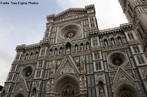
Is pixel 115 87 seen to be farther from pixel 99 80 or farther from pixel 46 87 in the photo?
pixel 46 87

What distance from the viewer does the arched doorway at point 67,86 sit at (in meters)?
19.0

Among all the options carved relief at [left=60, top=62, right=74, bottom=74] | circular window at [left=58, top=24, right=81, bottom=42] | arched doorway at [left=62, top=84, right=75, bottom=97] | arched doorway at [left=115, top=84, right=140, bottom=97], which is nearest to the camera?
arched doorway at [left=115, top=84, right=140, bottom=97]

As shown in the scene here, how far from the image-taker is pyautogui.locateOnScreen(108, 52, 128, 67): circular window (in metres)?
18.7

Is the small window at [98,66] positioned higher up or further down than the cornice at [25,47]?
further down

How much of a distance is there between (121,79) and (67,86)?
8.73 m

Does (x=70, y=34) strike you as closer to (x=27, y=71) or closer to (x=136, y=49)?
(x=27, y=71)

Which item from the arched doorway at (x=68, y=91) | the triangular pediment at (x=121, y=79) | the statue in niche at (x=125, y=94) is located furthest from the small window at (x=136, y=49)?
the arched doorway at (x=68, y=91)

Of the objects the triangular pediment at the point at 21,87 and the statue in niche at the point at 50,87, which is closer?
the statue in niche at the point at 50,87

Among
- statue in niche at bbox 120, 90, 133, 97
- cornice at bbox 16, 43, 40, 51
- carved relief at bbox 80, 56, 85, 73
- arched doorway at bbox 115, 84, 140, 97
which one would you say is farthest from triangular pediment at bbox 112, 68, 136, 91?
cornice at bbox 16, 43, 40, 51

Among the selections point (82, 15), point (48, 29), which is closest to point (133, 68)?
point (82, 15)

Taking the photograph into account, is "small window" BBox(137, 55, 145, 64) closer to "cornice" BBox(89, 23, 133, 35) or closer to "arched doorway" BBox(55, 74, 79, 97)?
"cornice" BBox(89, 23, 133, 35)

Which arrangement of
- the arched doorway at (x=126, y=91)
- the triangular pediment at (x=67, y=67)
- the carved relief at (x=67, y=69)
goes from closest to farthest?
the arched doorway at (x=126, y=91), the triangular pediment at (x=67, y=67), the carved relief at (x=67, y=69)

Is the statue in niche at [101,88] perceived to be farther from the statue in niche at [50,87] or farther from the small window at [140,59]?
the statue in niche at [50,87]

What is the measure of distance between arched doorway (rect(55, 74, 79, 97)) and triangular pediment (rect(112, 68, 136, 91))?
569 cm
